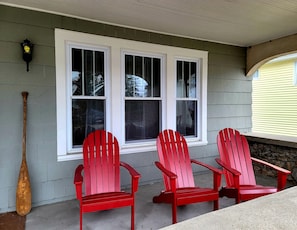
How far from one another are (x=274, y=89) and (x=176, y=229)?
24.8 feet

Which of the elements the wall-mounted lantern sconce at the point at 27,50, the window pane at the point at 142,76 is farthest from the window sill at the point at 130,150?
the wall-mounted lantern sconce at the point at 27,50

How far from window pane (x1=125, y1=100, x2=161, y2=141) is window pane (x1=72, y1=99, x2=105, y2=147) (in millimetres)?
442

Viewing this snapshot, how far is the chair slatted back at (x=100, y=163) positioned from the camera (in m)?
2.97

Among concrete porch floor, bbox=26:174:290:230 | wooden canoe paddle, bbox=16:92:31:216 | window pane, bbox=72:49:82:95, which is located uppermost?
window pane, bbox=72:49:82:95

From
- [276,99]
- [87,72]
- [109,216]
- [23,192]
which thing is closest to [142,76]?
[87,72]

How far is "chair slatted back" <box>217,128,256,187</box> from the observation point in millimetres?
3398

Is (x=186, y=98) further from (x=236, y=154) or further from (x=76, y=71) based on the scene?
(x=76, y=71)

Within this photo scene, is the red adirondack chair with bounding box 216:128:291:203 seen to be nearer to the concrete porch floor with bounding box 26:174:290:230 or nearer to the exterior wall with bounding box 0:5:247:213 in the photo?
the concrete porch floor with bounding box 26:174:290:230

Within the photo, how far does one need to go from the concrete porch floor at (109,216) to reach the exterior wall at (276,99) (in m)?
5.15

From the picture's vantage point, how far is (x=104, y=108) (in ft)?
12.5

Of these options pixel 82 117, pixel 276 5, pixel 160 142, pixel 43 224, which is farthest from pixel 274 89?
pixel 43 224

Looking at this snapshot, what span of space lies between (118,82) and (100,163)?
53.8 inches

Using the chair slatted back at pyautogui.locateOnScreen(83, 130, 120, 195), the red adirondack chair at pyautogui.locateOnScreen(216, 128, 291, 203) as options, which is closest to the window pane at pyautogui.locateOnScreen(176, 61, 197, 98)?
the red adirondack chair at pyautogui.locateOnScreen(216, 128, 291, 203)

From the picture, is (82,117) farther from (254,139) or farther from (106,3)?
(254,139)
